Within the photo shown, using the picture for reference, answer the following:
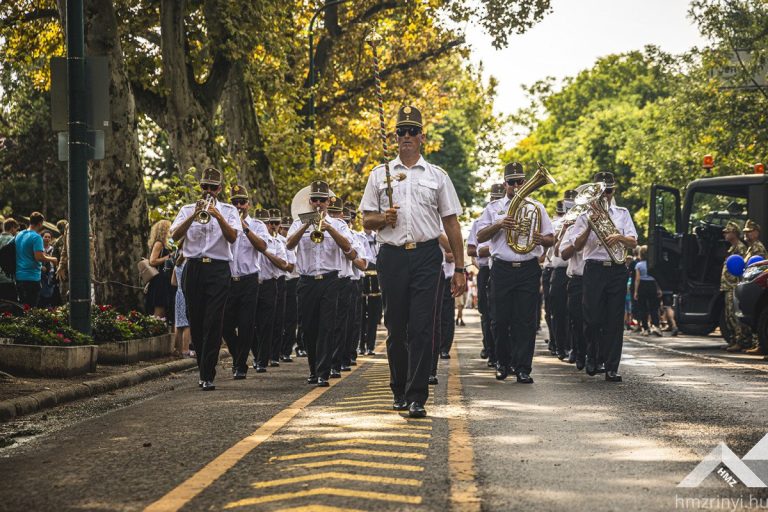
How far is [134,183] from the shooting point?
63.6 ft

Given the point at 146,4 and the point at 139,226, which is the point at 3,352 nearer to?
the point at 139,226

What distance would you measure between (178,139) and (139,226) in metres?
4.96

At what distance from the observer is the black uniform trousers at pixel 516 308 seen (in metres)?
13.2

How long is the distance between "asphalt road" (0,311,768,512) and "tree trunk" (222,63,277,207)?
54.3 feet

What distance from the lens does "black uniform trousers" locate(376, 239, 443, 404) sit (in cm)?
955

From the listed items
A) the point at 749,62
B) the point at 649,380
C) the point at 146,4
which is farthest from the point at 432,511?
the point at 749,62

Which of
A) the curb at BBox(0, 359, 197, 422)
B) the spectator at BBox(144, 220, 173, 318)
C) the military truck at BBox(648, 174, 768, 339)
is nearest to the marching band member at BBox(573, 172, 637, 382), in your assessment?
the curb at BBox(0, 359, 197, 422)

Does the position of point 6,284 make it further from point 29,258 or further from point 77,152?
point 77,152

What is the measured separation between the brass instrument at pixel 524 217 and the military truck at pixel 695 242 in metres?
9.86

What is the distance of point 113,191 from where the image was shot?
19.2m

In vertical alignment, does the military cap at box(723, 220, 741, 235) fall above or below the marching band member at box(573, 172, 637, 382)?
above

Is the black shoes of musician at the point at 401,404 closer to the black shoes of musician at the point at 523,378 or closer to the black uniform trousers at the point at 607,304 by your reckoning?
the black shoes of musician at the point at 523,378

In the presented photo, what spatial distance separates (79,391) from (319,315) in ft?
8.96

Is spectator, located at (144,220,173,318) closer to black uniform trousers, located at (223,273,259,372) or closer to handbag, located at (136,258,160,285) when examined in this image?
handbag, located at (136,258,160,285)
